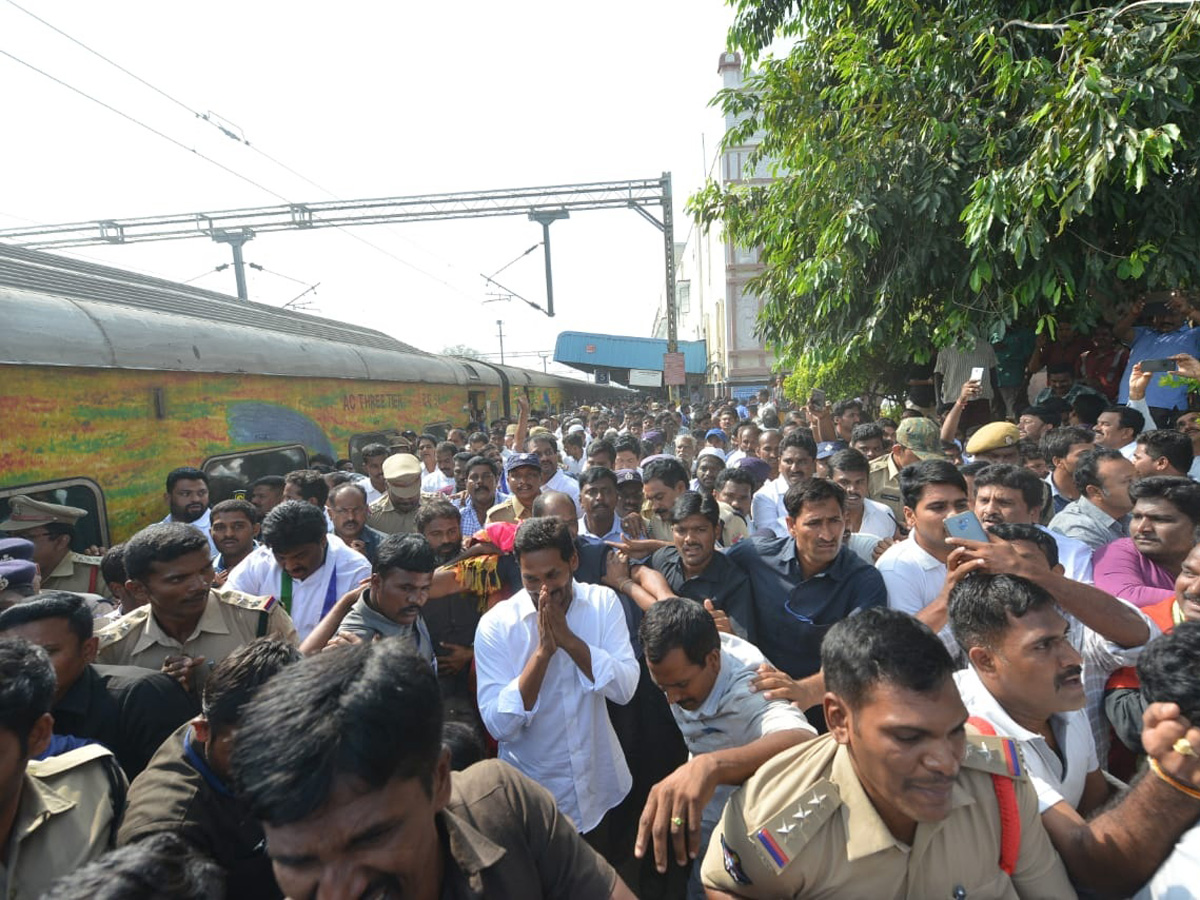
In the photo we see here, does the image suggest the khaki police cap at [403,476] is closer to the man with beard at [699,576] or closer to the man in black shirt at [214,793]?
the man with beard at [699,576]

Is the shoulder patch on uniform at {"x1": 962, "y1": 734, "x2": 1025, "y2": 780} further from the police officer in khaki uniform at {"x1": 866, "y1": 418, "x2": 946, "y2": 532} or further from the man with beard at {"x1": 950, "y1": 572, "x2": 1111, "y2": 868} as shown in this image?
the police officer in khaki uniform at {"x1": 866, "y1": 418, "x2": 946, "y2": 532}

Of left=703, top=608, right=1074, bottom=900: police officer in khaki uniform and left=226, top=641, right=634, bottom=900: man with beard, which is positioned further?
left=703, top=608, right=1074, bottom=900: police officer in khaki uniform

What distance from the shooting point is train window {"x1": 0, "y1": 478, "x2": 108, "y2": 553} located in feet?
15.0

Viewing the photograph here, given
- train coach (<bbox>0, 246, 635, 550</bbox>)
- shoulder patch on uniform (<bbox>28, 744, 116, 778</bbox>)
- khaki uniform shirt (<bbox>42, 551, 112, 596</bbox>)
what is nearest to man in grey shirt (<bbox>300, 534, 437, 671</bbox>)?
shoulder patch on uniform (<bbox>28, 744, 116, 778</bbox>)

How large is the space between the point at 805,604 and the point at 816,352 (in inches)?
190

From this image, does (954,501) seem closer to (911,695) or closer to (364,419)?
(911,695)

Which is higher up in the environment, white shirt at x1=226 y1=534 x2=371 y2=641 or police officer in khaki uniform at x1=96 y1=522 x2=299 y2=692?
police officer in khaki uniform at x1=96 y1=522 x2=299 y2=692

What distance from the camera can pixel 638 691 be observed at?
9.71 ft

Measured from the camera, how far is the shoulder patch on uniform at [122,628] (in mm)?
2389

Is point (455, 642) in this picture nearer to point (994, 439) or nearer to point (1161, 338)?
point (994, 439)

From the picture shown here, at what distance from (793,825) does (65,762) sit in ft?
5.38

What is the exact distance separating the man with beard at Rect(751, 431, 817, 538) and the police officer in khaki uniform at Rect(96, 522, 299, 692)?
307 centimetres

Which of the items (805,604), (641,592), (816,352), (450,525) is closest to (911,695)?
(805,604)

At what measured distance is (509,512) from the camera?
4.65m
